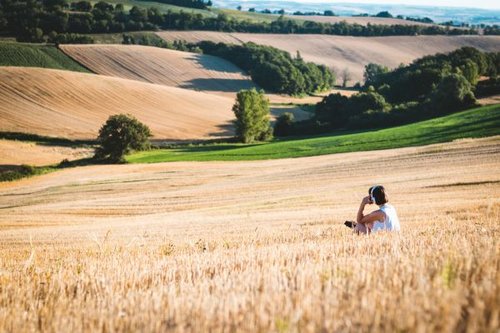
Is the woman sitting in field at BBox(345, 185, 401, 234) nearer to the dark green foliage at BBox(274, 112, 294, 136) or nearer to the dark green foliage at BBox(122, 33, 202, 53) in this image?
the dark green foliage at BBox(274, 112, 294, 136)

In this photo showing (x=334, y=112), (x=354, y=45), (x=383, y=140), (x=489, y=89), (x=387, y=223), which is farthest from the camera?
(x=354, y=45)

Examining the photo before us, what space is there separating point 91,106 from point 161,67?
3849cm

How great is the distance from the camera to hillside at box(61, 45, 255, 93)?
12300 cm

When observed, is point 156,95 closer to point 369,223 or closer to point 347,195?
point 347,195

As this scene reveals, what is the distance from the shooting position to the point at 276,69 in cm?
13112

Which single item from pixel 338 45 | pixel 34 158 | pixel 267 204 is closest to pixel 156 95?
pixel 34 158

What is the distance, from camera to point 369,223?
418 inches

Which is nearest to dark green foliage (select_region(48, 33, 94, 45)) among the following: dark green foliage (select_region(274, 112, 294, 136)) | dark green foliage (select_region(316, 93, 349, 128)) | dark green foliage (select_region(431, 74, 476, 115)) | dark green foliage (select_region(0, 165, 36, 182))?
dark green foliage (select_region(274, 112, 294, 136))

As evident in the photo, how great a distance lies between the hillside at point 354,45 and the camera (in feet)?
532

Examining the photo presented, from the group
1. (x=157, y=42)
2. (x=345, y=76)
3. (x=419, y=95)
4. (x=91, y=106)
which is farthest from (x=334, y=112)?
(x=157, y=42)

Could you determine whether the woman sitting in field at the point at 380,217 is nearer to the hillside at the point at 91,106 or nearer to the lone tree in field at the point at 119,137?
the lone tree in field at the point at 119,137

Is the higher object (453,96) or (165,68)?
(453,96)

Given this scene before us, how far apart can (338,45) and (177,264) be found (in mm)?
179101

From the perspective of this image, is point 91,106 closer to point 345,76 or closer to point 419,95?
point 419,95
